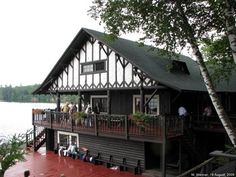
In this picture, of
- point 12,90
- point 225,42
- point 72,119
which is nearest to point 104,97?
point 72,119

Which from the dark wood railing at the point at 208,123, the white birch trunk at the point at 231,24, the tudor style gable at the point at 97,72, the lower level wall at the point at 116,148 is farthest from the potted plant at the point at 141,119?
the white birch trunk at the point at 231,24

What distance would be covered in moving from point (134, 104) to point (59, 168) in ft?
21.3

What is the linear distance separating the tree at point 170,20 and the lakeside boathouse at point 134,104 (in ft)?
15.4

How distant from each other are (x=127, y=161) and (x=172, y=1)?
1144cm

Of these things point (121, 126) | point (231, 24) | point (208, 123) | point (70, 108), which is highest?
point (231, 24)

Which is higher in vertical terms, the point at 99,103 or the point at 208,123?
the point at 99,103

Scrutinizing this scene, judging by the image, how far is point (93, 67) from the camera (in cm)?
2292

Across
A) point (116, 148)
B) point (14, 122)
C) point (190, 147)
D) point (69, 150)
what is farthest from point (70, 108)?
point (14, 122)

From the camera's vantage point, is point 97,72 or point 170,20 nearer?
point 170,20

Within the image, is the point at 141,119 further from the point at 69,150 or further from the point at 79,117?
the point at 69,150

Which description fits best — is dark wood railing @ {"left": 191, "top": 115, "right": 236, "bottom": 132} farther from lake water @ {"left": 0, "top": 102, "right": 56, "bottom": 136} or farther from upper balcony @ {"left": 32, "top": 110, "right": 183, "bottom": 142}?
lake water @ {"left": 0, "top": 102, "right": 56, "bottom": 136}

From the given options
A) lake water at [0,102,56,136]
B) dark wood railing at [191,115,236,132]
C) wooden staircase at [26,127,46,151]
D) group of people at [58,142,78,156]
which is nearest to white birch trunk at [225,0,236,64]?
dark wood railing at [191,115,236,132]

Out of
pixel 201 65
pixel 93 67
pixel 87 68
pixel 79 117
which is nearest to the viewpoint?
pixel 201 65

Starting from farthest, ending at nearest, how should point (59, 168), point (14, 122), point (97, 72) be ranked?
point (14, 122)
point (97, 72)
point (59, 168)
